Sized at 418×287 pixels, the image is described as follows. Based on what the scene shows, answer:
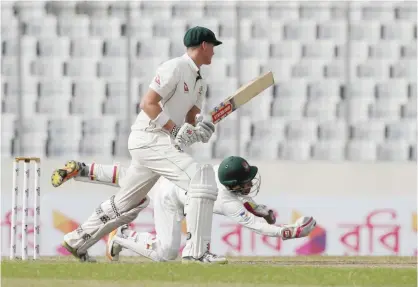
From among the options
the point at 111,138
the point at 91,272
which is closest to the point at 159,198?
the point at 91,272

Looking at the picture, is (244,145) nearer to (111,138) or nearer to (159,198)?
(111,138)

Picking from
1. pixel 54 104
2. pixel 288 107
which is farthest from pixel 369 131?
pixel 54 104

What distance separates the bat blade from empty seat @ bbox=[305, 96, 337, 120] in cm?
457

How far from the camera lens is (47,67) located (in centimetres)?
1213

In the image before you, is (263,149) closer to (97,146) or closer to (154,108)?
(97,146)

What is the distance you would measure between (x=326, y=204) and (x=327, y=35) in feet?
8.91

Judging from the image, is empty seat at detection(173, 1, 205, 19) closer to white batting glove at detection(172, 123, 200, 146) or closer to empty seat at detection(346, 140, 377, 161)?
empty seat at detection(346, 140, 377, 161)

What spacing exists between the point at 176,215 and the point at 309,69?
5.30 metres

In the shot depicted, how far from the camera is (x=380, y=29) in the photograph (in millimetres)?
12641

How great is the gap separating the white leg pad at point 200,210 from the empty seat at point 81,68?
229 inches

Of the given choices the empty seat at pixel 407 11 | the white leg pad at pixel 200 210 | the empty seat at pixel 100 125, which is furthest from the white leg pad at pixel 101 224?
the empty seat at pixel 407 11

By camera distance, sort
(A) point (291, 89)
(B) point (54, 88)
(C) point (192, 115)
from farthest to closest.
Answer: (A) point (291, 89)
(B) point (54, 88)
(C) point (192, 115)

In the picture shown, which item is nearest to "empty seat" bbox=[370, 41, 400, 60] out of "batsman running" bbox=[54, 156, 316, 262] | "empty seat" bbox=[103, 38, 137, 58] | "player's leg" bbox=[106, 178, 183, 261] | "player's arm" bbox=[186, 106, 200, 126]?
"empty seat" bbox=[103, 38, 137, 58]

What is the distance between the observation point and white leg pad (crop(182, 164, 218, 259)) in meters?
6.46
